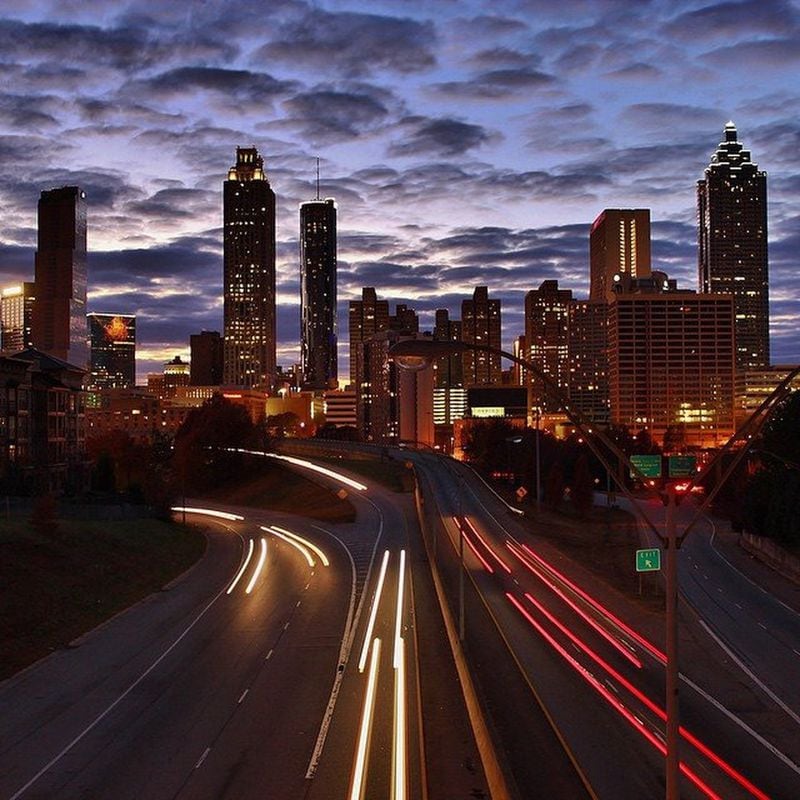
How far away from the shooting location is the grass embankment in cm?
4147

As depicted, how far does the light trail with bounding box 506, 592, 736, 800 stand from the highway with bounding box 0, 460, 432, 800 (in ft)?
20.1

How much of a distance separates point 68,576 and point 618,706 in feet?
101

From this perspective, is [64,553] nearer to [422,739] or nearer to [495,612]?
[495,612]

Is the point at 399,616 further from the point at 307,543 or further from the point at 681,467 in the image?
the point at 681,467

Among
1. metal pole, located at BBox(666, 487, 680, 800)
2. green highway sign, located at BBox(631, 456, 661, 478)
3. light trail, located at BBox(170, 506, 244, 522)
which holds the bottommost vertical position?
light trail, located at BBox(170, 506, 244, 522)

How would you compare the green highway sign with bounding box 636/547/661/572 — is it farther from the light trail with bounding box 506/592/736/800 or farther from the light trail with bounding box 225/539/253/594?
the light trail with bounding box 225/539/253/594

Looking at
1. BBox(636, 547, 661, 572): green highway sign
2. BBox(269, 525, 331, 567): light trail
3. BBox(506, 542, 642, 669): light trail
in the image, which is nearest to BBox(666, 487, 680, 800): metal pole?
BBox(636, 547, 661, 572): green highway sign

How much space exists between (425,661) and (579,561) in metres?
36.8

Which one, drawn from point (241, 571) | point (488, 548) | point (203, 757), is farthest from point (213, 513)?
point (203, 757)

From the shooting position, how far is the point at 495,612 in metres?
50.0

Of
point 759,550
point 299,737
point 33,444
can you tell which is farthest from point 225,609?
point 33,444

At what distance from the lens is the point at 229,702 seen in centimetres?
3269

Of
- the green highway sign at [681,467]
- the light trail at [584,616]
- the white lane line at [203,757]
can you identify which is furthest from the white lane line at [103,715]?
the light trail at [584,616]

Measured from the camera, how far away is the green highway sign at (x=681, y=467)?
16906mm
